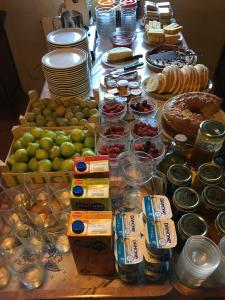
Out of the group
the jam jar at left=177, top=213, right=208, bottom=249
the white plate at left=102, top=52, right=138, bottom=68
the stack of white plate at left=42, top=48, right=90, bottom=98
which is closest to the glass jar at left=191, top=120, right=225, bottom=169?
the jam jar at left=177, top=213, right=208, bottom=249

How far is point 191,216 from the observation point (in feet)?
2.35

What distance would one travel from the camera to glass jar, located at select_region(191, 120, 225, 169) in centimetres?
85

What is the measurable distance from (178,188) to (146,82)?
773 millimetres

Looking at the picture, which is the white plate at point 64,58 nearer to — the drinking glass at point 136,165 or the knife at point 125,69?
the knife at point 125,69

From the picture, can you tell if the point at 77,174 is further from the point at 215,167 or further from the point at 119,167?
the point at 215,167

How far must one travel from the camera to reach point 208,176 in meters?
0.81

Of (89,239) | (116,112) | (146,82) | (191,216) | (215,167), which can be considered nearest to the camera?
(89,239)

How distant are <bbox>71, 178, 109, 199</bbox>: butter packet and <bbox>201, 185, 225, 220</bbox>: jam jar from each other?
0.91ft

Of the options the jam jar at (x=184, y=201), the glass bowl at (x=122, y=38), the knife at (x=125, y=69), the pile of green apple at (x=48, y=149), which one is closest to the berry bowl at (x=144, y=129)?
the pile of green apple at (x=48, y=149)

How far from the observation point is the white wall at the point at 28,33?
2137 millimetres

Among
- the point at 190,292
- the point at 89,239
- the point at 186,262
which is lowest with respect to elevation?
the point at 190,292

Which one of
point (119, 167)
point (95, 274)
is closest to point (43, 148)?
point (119, 167)

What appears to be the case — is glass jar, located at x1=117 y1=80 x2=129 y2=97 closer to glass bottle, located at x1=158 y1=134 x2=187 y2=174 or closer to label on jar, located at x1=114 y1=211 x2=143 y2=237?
glass bottle, located at x1=158 y1=134 x2=187 y2=174

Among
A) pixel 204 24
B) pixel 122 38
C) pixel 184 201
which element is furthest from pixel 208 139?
pixel 204 24
